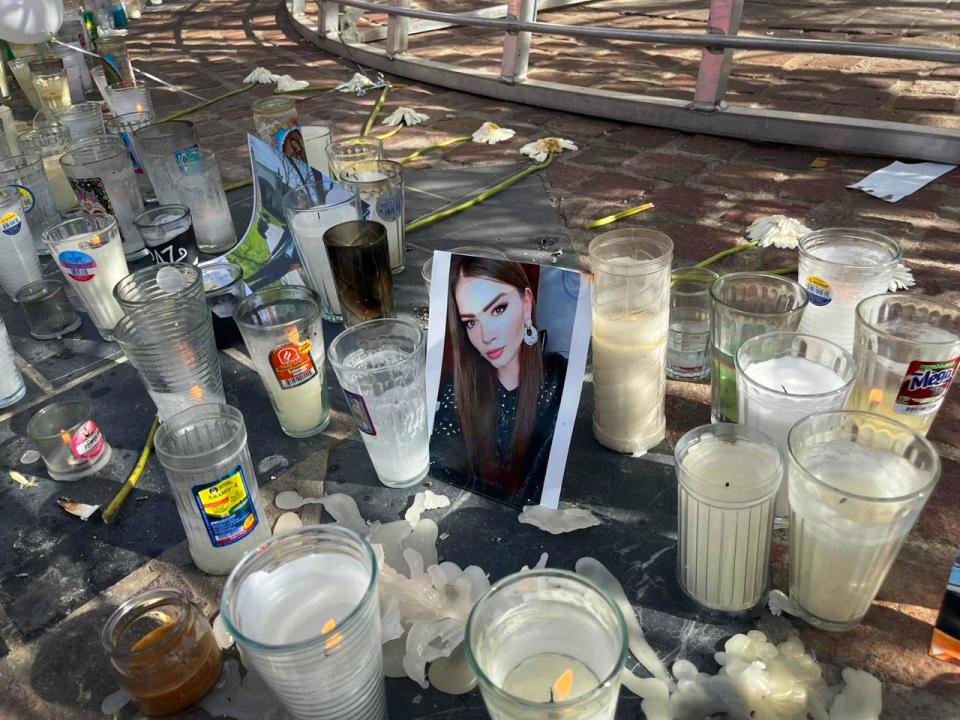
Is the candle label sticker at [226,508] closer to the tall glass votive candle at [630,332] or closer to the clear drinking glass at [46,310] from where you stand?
the tall glass votive candle at [630,332]

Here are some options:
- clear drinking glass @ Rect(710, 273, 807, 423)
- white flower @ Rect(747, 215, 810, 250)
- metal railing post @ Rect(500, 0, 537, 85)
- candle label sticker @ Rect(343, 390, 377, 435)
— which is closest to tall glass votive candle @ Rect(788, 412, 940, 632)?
clear drinking glass @ Rect(710, 273, 807, 423)

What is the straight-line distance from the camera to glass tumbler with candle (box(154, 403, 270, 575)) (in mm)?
1293

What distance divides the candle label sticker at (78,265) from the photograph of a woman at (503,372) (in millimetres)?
1141

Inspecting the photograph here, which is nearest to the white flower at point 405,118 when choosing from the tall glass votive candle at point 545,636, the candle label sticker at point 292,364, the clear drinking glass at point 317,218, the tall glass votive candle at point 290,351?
the clear drinking glass at point 317,218

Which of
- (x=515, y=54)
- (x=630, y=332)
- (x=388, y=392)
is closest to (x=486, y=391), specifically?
(x=388, y=392)

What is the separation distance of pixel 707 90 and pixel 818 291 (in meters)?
2.03

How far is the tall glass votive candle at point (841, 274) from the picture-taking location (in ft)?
4.91

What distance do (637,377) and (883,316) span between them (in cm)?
47

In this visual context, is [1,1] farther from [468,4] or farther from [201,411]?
[468,4]

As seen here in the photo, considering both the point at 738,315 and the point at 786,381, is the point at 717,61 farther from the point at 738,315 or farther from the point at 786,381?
the point at 786,381

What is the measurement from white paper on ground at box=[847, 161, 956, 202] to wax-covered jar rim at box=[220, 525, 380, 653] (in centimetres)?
232

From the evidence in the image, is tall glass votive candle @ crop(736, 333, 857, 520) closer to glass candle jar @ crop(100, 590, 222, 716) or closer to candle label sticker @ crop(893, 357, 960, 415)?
candle label sticker @ crop(893, 357, 960, 415)

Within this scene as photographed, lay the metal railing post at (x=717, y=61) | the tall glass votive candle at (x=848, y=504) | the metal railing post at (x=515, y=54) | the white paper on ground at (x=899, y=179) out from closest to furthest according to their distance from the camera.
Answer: the tall glass votive candle at (x=848, y=504)
the white paper on ground at (x=899, y=179)
the metal railing post at (x=717, y=61)
the metal railing post at (x=515, y=54)

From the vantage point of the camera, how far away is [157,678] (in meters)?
1.13
